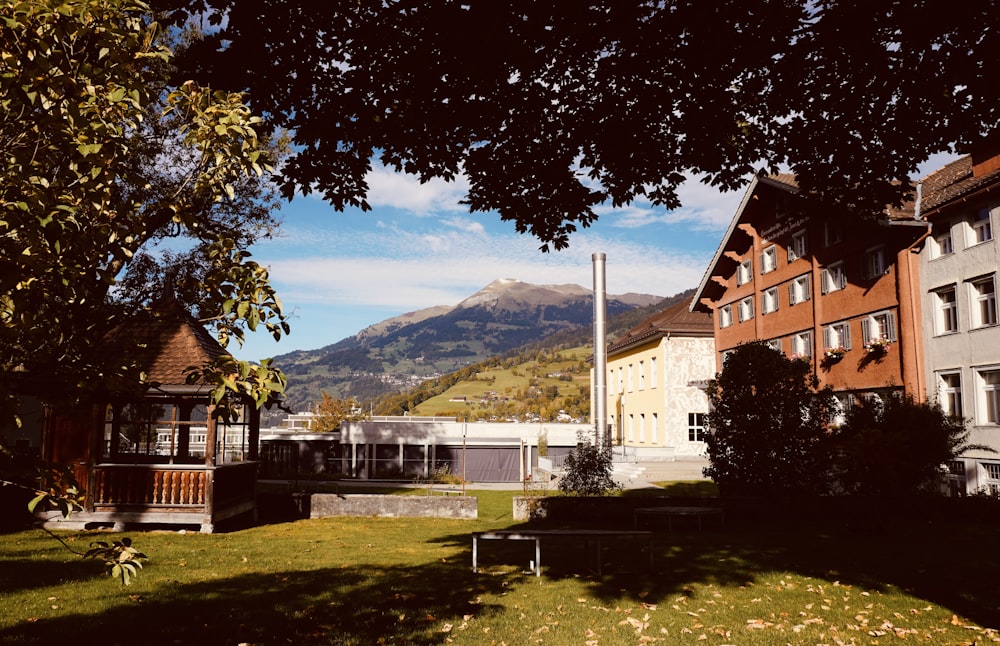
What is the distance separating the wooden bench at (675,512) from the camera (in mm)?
17094

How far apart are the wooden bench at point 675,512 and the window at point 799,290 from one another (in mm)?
19124

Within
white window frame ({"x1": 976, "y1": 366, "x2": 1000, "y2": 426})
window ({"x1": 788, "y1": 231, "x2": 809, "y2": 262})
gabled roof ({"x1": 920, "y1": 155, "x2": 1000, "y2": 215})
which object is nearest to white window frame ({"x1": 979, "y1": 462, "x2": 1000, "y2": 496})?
white window frame ({"x1": 976, "y1": 366, "x2": 1000, "y2": 426})

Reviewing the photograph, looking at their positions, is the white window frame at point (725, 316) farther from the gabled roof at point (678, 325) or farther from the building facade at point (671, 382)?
the gabled roof at point (678, 325)

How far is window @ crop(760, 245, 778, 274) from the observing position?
3819 centimetres

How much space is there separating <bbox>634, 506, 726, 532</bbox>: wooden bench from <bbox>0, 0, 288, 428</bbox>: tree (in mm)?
14650

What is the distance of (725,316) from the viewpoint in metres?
44.9

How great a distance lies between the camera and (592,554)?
1399 cm

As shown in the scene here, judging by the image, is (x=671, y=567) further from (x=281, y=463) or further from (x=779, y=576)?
(x=281, y=463)

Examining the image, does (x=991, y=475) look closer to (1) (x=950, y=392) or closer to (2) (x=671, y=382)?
(1) (x=950, y=392)

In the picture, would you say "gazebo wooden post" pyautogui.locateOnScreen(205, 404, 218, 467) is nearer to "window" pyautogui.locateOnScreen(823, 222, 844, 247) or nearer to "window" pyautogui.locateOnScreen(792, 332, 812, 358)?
"window" pyautogui.locateOnScreen(823, 222, 844, 247)

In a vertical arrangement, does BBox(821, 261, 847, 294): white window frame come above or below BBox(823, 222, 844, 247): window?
below

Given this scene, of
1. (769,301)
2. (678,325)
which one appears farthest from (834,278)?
(678,325)

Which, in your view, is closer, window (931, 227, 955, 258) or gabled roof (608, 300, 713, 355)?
window (931, 227, 955, 258)

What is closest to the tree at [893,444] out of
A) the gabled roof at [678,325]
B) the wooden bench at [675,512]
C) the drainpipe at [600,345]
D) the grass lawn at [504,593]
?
the grass lawn at [504,593]
